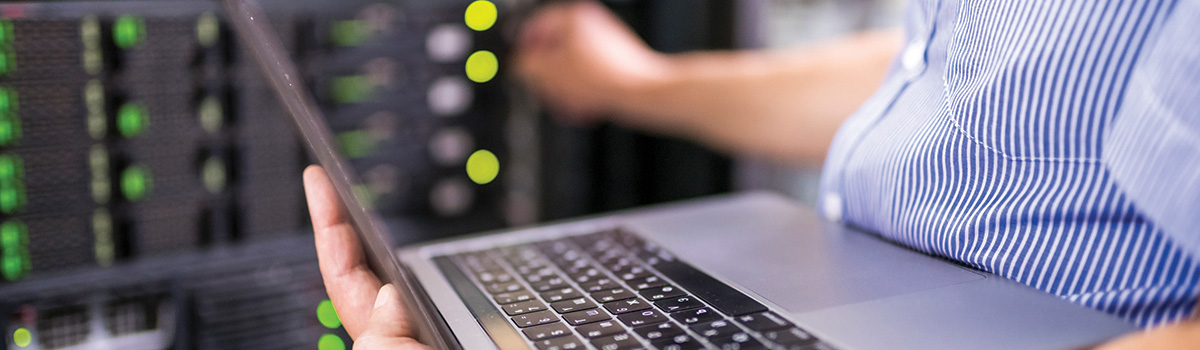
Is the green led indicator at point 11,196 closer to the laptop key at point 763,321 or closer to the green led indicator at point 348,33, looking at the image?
the green led indicator at point 348,33

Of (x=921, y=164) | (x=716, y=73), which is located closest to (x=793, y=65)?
(x=716, y=73)

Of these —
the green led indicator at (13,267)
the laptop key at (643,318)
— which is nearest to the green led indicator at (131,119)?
the green led indicator at (13,267)

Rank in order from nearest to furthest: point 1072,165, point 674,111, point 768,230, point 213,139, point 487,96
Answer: point 1072,165
point 768,230
point 213,139
point 487,96
point 674,111

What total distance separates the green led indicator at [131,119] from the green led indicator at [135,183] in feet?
0.09

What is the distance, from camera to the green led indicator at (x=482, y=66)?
0.79m

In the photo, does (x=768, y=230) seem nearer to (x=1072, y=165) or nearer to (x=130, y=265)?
(x=1072, y=165)

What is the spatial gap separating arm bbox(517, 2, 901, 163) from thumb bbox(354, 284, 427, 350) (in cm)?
53

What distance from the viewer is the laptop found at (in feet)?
1.09

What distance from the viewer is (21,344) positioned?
56cm

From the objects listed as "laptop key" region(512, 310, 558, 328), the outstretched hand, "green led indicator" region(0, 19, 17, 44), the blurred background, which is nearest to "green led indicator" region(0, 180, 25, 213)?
the blurred background

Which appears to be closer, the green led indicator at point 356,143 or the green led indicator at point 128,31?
the green led indicator at point 128,31

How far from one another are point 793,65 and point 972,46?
19.2 inches

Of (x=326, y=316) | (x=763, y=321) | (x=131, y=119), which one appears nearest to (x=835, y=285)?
(x=763, y=321)

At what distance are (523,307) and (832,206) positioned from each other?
0.25 meters
